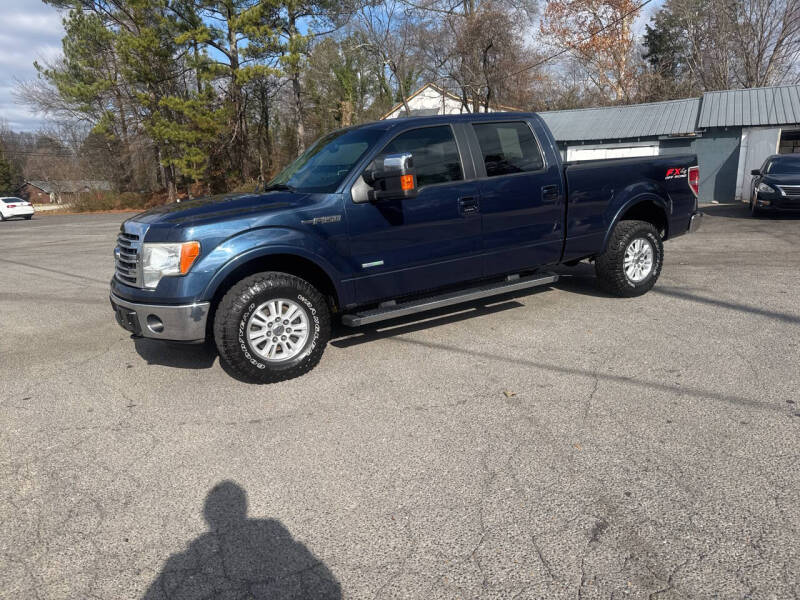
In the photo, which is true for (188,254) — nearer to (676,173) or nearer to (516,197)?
(516,197)

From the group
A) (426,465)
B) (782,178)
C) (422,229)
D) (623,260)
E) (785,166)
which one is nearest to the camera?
(426,465)

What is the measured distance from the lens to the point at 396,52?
1340 inches

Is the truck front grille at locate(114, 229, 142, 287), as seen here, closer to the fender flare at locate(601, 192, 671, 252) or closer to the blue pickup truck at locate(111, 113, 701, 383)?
the blue pickup truck at locate(111, 113, 701, 383)

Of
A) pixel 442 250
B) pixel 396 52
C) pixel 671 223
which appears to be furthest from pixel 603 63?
pixel 442 250

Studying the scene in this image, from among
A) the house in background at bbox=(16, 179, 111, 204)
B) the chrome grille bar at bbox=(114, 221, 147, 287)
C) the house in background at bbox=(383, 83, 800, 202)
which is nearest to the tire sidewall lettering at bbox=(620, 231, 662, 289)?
the chrome grille bar at bbox=(114, 221, 147, 287)

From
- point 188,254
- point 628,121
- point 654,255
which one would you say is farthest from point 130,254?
point 628,121

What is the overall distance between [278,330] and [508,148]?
294 cm

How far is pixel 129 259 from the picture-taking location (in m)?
4.79

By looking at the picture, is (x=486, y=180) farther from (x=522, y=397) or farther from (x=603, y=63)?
(x=603, y=63)

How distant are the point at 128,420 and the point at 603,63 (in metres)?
40.2

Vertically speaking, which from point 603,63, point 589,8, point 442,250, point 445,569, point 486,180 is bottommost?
point 445,569

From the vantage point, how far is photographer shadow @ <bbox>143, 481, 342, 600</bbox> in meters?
2.48

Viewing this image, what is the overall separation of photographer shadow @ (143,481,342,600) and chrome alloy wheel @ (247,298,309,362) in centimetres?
185

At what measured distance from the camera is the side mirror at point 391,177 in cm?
469
